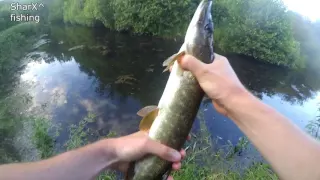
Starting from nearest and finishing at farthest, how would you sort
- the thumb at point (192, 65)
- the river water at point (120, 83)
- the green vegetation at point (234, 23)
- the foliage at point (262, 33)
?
the thumb at point (192, 65), the river water at point (120, 83), the foliage at point (262, 33), the green vegetation at point (234, 23)

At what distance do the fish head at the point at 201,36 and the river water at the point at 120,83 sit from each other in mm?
10041

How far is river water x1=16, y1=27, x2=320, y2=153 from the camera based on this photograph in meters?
14.1

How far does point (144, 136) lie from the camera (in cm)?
276

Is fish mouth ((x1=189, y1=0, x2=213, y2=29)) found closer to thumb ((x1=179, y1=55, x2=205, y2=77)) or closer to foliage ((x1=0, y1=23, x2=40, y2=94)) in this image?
thumb ((x1=179, y1=55, x2=205, y2=77))

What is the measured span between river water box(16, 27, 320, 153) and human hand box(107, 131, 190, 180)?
31.2 feet

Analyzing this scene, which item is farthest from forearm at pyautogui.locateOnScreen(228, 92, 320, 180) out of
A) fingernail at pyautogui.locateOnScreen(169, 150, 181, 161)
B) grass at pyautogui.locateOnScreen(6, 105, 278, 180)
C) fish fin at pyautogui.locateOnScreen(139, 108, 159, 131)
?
grass at pyautogui.locateOnScreen(6, 105, 278, 180)

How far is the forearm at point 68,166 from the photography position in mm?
2340

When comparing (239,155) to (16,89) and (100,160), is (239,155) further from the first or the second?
(16,89)

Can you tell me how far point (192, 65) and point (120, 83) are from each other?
16664mm

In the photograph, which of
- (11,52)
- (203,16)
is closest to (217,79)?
(203,16)

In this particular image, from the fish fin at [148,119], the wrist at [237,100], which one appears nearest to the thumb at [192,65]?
the wrist at [237,100]

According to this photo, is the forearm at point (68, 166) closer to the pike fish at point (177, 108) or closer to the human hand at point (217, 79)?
the pike fish at point (177, 108)

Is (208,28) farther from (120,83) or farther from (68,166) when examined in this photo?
(120,83)

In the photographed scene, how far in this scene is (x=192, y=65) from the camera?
2520mm
